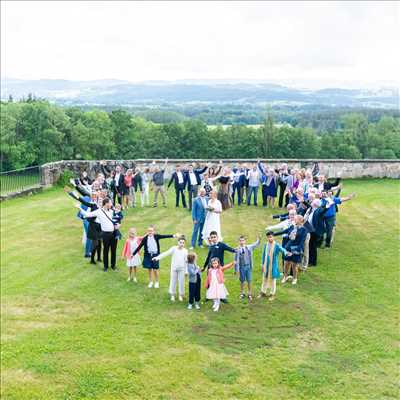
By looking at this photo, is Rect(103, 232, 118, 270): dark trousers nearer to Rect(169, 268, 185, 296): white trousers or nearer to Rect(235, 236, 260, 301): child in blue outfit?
Rect(169, 268, 185, 296): white trousers

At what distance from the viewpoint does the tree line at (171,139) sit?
48.7m

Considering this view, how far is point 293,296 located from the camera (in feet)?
36.4

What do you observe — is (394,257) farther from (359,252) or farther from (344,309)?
(344,309)

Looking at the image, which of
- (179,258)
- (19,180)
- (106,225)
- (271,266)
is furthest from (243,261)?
(19,180)

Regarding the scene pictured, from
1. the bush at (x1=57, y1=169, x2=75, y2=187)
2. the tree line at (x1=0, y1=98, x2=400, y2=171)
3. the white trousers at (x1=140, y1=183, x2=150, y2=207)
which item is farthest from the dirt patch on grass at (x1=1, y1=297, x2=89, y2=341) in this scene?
the tree line at (x1=0, y1=98, x2=400, y2=171)

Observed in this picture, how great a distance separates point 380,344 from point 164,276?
16.7ft

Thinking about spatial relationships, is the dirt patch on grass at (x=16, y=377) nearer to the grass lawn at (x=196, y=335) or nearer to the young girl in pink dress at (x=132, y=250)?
the grass lawn at (x=196, y=335)

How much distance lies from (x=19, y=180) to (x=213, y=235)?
1504 centimetres

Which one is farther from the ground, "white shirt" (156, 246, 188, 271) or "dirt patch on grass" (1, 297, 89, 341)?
"white shirt" (156, 246, 188, 271)

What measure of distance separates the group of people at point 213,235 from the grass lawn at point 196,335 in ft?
1.16

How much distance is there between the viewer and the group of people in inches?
424

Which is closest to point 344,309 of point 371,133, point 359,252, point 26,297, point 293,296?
point 293,296

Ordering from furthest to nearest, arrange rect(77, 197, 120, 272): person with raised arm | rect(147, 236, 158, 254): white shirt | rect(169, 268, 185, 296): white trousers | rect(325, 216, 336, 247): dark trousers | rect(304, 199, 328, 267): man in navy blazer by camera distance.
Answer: rect(325, 216, 336, 247): dark trousers
rect(304, 199, 328, 267): man in navy blazer
rect(77, 197, 120, 272): person with raised arm
rect(147, 236, 158, 254): white shirt
rect(169, 268, 185, 296): white trousers

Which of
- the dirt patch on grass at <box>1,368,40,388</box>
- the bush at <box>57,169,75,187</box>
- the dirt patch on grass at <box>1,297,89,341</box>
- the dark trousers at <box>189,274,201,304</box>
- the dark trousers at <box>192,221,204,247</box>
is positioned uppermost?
the bush at <box>57,169,75,187</box>
